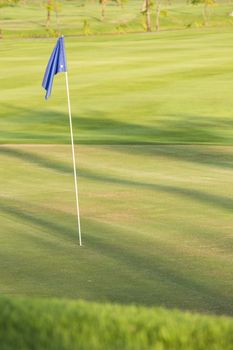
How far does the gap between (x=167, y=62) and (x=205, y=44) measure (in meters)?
11.2

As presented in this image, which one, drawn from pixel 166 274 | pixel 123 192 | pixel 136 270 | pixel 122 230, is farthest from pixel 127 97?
pixel 166 274

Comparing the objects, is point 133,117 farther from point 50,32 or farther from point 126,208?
point 50,32

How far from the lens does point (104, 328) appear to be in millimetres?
6293

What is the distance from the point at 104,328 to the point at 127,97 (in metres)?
31.0

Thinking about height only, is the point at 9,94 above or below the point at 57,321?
below

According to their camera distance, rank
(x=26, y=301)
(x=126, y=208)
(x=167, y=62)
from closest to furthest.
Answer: (x=26, y=301) < (x=126, y=208) < (x=167, y=62)

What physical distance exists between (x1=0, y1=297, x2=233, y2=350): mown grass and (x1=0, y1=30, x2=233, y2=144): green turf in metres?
19.1

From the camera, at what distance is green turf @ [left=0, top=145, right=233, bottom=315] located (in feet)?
33.7

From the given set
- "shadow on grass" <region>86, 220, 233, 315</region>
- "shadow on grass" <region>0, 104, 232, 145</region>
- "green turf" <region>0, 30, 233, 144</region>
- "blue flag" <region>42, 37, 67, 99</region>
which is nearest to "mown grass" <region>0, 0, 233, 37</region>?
"green turf" <region>0, 30, 233, 144</region>

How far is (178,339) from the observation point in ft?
20.1

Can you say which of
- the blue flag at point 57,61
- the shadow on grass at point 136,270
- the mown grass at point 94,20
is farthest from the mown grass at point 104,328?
the mown grass at point 94,20

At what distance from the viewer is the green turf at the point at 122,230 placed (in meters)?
10.3

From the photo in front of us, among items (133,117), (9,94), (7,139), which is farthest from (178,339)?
(9,94)

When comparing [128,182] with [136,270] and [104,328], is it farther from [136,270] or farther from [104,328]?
[104,328]
